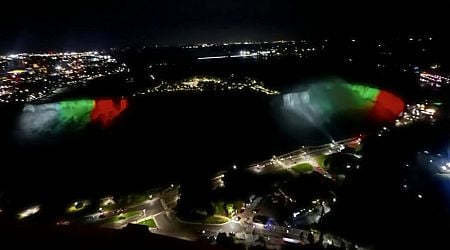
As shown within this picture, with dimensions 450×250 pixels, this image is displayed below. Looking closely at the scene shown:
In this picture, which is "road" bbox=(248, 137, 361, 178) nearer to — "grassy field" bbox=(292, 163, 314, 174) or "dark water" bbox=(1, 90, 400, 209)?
"grassy field" bbox=(292, 163, 314, 174)

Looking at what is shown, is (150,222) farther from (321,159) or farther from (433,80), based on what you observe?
(433,80)

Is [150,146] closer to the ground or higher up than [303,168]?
closer to the ground

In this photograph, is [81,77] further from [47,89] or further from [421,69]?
[421,69]

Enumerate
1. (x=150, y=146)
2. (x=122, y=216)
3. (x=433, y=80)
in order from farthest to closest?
(x=433, y=80)
(x=150, y=146)
(x=122, y=216)

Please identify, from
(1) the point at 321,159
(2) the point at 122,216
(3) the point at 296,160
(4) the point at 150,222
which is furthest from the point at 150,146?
(4) the point at 150,222

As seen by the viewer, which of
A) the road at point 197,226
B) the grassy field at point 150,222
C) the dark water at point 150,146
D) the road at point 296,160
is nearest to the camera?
the road at point 197,226

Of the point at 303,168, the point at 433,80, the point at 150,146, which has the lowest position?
the point at 150,146

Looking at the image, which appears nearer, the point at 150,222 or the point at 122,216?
the point at 150,222

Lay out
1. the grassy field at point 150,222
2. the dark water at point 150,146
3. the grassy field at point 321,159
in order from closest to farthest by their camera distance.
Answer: the grassy field at point 150,222
the grassy field at point 321,159
the dark water at point 150,146

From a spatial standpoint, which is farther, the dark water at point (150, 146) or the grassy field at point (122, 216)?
the dark water at point (150, 146)

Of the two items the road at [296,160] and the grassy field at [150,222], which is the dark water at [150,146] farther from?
the grassy field at [150,222]

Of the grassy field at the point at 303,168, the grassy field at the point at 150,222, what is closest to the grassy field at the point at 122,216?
the grassy field at the point at 150,222
